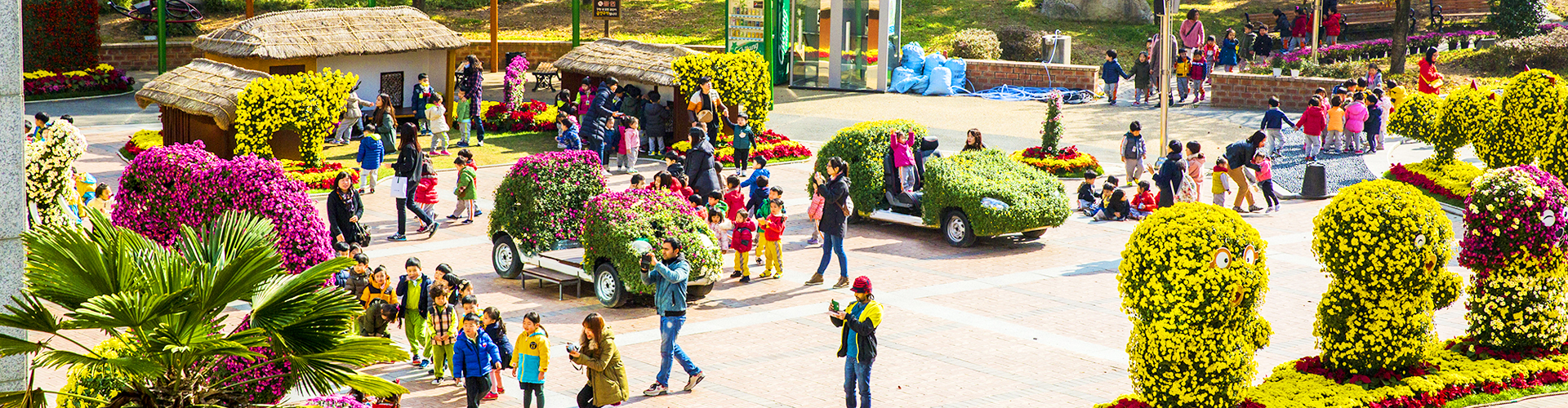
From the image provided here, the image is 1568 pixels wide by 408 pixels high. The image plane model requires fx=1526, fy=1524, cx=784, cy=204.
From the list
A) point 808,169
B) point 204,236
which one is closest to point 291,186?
point 204,236

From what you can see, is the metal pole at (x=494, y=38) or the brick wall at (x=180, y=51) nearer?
the metal pole at (x=494, y=38)

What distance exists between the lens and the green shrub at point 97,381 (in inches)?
310

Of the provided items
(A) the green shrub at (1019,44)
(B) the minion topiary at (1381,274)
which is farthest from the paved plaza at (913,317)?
(A) the green shrub at (1019,44)

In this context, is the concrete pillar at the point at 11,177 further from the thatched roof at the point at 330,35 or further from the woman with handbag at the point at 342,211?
the thatched roof at the point at 330,35

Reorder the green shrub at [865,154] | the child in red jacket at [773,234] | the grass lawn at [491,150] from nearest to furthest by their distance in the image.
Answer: the child in red jacket at [773,234], the green shrub at [865,154], the grass lawn at [491,150]

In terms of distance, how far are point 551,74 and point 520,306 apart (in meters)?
18.0

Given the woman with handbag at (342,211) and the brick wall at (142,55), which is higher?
the brick wall at (142,55)

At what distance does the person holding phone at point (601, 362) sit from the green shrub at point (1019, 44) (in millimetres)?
26852

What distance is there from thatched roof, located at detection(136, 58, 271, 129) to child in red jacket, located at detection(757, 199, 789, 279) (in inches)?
382

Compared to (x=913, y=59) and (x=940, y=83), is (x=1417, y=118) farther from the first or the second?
(x=913, y=59)

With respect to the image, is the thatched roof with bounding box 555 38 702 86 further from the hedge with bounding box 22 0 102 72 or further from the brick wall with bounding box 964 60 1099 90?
the hedge with bounding box 22 0 102 72

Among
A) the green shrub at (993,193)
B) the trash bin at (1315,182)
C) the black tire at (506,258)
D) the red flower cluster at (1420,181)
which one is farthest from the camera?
the trash bin at (1315,182)

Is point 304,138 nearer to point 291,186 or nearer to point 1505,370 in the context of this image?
point 291,186

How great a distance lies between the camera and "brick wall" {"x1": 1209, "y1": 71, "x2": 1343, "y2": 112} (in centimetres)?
2942
